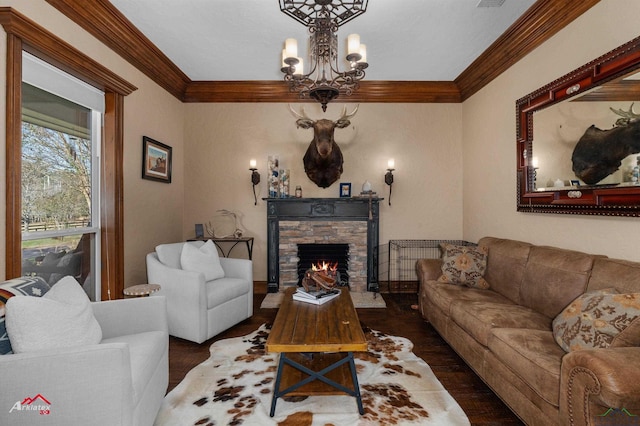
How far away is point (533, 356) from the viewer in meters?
1.75

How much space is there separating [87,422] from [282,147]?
384 cm

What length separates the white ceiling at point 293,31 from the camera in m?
2.79

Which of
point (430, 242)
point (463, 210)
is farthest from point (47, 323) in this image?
point (463, 210)

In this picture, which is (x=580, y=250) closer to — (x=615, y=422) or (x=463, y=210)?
(x=615, y=422)

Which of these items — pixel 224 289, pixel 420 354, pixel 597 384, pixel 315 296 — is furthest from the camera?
pixel 224 289

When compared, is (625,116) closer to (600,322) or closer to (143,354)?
(600,322)

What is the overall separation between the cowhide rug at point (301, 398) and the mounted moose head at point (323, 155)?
2465 mm

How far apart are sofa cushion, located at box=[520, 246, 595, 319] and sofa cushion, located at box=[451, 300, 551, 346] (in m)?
0.11

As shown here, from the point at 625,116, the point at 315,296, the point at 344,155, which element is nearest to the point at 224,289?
the point at 315,296

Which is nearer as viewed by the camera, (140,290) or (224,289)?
A: (140,290)

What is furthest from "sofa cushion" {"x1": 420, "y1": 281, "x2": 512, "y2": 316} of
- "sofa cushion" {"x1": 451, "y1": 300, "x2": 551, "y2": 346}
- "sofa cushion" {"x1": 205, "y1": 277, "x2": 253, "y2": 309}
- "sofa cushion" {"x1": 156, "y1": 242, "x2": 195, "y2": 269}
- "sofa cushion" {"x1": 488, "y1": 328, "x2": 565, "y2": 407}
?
"sofa cushion" {"x1": 156, "y1": 242, "x2": 195, "y2": 269}

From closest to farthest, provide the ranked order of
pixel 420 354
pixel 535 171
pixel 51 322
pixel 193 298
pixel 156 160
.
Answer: pixel 51 322 → pixel 420 354 → pixel 193 298 → pixel 535 171 → pixel 156 160

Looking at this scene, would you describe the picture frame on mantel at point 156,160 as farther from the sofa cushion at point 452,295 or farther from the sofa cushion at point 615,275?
the sofa cushion at point 615,275

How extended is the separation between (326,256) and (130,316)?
119 inches
